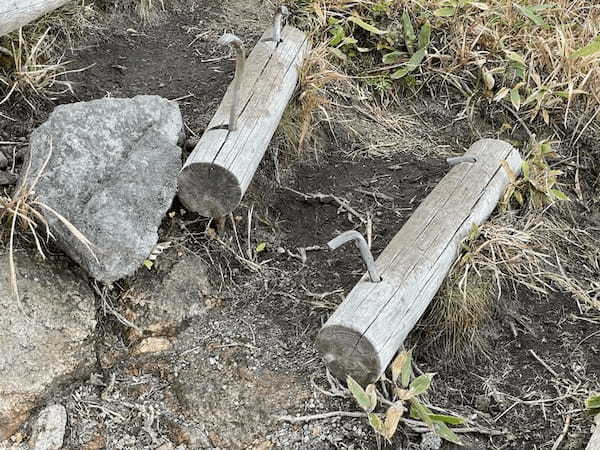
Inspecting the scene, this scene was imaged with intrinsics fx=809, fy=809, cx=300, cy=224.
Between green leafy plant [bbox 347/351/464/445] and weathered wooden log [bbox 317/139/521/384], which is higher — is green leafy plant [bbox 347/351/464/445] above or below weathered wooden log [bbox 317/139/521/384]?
below

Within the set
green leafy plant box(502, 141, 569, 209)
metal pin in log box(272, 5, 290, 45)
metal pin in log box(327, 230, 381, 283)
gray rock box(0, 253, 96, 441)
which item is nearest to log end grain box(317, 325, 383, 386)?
metal pin in log box(327, 230, 381, 283)

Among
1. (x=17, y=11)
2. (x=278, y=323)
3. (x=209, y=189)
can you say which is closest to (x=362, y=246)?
(x=278, y=323)

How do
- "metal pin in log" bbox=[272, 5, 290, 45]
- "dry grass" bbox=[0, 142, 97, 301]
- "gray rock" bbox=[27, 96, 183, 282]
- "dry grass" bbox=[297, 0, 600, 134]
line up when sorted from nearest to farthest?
1. "dry grass" bbox=[0, 142, 97, 301]
2. "gray rock" bbox=[27, 96, 183, 282]
3. "metal pin in log" bbox=[272, 5, 290, 45]
4. "dry grass" bbox=[297, 0, 600, 134]

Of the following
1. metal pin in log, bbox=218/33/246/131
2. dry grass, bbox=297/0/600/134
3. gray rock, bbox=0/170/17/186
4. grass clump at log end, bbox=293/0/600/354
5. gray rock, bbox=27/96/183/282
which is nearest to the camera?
gray rock, bbox=27/96/183/282

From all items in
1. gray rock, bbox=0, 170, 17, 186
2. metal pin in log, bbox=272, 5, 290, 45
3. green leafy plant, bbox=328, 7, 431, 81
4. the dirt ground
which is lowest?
the dirt ground

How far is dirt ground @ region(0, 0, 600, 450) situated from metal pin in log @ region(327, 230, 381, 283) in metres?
0.38

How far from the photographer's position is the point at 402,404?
2.97 metres

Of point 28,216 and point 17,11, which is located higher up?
point 17,11

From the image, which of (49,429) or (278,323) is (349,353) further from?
(49,429)

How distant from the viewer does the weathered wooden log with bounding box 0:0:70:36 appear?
3.30 m

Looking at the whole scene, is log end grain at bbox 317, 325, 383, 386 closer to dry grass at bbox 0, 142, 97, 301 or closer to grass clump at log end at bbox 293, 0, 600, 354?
dry grass at bbox 0, 142, 97, 301

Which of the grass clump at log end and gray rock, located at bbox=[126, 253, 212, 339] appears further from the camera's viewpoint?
the grass clump at log end

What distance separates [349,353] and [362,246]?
40cm

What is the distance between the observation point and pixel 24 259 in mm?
3232
